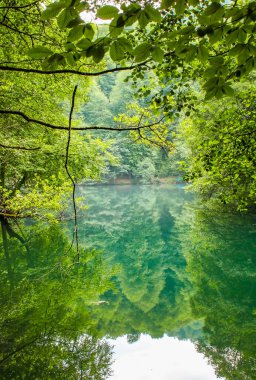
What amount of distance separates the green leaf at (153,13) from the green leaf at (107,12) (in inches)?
6.7

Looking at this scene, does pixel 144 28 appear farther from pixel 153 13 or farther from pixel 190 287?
pixel 190 287

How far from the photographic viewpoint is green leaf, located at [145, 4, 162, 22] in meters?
1.38

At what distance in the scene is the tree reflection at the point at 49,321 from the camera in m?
6.04

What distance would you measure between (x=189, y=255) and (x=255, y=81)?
31.9 feet

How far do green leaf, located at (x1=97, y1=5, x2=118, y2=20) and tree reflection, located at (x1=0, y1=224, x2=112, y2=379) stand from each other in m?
2.12

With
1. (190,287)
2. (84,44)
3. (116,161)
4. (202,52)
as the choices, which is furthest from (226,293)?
(84,44)

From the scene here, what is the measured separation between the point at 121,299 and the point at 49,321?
3.15 meters

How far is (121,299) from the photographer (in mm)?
10336

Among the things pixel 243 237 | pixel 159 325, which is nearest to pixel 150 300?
pixel 159 325

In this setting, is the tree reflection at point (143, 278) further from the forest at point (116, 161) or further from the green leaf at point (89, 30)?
the green leaf at point (89, 30)

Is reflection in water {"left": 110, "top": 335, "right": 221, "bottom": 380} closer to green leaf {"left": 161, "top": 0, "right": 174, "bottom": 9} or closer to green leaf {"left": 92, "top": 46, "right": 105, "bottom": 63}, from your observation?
green leaf {"left": 92, "top": 46, "right": 105, "bottom": 63}

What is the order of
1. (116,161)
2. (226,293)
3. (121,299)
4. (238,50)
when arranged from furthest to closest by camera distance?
(116,161)
(121,299)
(226,293)
(238,50)

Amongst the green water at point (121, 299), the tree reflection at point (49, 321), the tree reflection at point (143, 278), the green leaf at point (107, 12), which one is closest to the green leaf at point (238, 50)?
the green leaf at point (107, 12)

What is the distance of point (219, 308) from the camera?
29.8 feet
